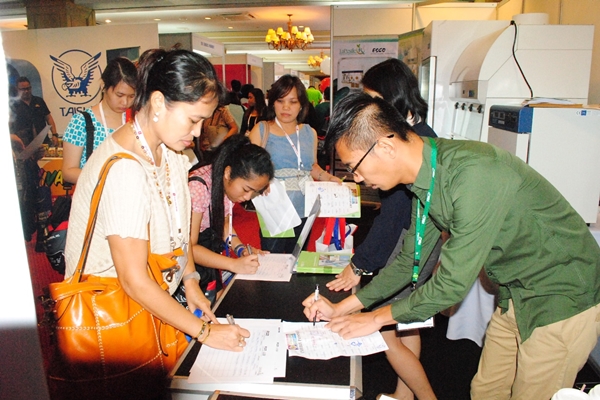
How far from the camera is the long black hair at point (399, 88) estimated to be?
176cm

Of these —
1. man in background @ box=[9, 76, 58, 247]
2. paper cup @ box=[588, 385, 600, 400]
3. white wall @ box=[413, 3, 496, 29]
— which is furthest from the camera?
white wall @ box=[413, 3, 496, 29]

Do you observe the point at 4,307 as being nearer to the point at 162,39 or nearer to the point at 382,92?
the point at 382,92

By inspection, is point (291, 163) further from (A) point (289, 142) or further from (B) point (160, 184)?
(B) point (160, 184)

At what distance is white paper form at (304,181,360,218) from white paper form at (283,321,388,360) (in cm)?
96

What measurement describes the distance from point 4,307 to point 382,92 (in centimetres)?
165

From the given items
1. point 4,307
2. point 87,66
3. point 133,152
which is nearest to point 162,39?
point 87,66

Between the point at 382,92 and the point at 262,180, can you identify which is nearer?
the point at 382,92

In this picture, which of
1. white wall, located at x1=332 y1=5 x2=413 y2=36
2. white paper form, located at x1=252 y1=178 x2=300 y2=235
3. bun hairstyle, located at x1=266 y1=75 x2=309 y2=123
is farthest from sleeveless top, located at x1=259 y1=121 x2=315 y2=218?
white wall, located at x1=332 y1=5 x2=413 y2=36

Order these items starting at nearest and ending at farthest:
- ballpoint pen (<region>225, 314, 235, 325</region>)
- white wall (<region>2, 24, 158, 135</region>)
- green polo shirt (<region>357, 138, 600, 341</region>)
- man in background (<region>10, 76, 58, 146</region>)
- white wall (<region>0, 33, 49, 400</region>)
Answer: white wall (<region>0, 33, 49, 400</region>) → green polo shirt (<region>357, 138, 600, 341</region>) → ballpoint pen (<region>225, 314, 235, 325</region>) → man in background (<region>10, 76, 58, 146</region>) → white wall (<region>2, 24, 158, 135</region>)

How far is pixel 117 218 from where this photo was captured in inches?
41.8

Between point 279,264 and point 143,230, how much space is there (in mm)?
908

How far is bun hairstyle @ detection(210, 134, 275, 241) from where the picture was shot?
1.90m

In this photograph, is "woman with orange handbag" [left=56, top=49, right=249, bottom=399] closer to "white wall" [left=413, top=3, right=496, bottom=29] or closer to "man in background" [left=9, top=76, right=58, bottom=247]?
"man in background" [left=9, top=76, right=58, bottom=247]

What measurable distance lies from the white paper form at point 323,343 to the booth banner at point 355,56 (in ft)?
14.2
